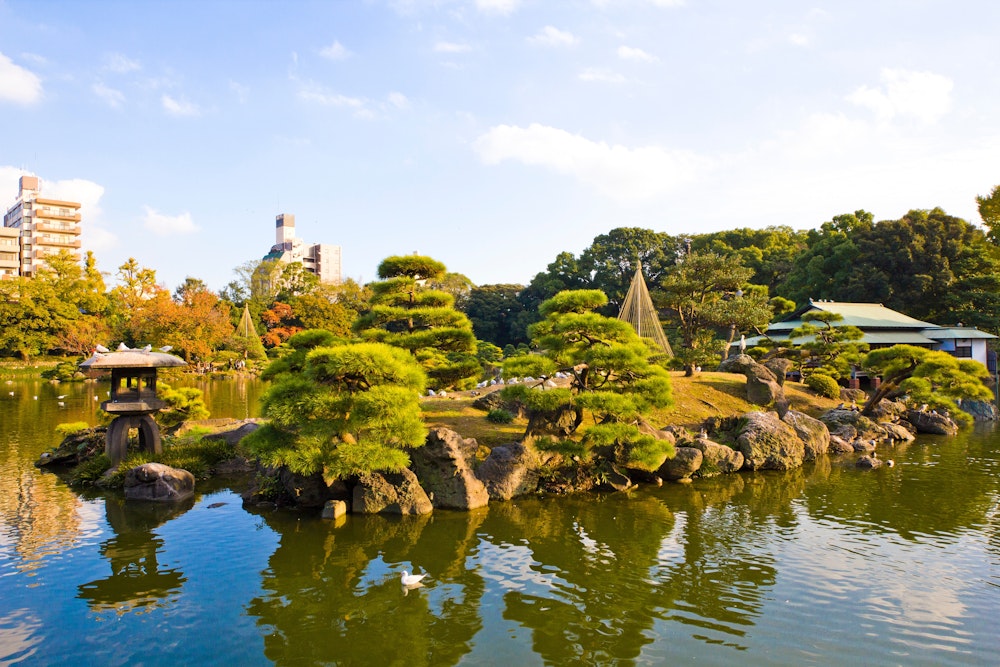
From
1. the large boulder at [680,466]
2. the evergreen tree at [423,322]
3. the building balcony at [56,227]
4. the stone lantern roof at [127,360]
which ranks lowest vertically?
the large boulder at [680,466]

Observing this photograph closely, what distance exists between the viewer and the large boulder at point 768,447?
54.7 ft

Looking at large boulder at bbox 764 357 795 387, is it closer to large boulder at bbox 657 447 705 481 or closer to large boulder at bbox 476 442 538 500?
large boulder at bbox 657 447 705 481

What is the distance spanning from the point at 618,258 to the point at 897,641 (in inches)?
1896

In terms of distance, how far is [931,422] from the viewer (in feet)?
73.6

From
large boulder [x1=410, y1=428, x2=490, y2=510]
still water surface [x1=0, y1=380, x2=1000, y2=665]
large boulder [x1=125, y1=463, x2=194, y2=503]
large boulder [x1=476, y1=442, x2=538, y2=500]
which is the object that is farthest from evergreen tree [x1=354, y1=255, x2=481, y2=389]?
large boulder [x1=125, y1=463, x2=194, y2=503]

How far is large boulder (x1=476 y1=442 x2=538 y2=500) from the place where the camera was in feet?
44.1

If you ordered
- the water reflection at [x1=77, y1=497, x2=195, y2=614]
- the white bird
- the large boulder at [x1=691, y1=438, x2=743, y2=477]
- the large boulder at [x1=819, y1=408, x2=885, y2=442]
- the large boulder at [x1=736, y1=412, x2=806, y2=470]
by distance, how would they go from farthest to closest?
1. the large boulder at [x1=819, y1=408, x2=885, y2=442]
2. the large boulder at [x1=736, y1=412, x2=806, y2=470]
3. the large boulder at [x1=691, y1=438, x2=743, y2=477]
4. the white bird
5. the water reflection at [x1=77, y1=497, x2=195, y2=614]

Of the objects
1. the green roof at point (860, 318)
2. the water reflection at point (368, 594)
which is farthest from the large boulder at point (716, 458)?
the green roof at point (860, 318)

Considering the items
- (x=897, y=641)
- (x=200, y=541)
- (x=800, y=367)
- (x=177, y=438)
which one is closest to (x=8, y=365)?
(x=177, y=438)

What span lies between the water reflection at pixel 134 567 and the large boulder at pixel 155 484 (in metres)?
0.44

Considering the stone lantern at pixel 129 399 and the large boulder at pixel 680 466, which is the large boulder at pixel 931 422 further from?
the stone lantern at pixel 129 399

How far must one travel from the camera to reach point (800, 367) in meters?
27.0

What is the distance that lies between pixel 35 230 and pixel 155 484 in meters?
76.1

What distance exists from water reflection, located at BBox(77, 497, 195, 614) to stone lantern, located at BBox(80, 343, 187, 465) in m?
2.73
